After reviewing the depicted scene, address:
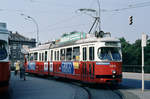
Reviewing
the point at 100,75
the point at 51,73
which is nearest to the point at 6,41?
the point at 100,75

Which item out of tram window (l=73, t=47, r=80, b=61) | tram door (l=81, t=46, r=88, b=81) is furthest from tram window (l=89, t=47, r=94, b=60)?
tram window (l=73, t=47, r=80, b=61)

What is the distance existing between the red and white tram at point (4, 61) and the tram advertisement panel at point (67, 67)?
7.92 meters

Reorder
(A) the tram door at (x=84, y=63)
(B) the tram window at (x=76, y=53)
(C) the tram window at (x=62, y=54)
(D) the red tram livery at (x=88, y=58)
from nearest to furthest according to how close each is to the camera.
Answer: (D) the red tram livery at (x=88, y=58) → (A) the tram door at (x=84, y=63) → (B) the tram window at (x=76, y=53) → (C) the tram window at (x=62, y=54)

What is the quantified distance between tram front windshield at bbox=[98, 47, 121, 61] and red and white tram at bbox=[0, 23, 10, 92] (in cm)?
625

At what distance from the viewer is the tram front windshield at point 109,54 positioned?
16270 mm

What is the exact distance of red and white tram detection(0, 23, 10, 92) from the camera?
11188 mm

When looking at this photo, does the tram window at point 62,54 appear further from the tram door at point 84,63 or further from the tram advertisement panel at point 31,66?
the tram advertisement panel at point 31,66

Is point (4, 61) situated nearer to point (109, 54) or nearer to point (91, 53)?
point (91, 53)

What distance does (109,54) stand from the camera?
16.4 meters

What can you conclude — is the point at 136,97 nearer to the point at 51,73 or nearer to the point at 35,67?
the point at 51,73

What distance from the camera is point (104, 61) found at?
52.9ft

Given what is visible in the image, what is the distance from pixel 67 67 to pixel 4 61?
8.88 meters

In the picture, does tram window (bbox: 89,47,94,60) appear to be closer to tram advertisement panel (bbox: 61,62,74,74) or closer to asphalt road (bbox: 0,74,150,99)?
asphalt road (bbox: 0,74,150,99)

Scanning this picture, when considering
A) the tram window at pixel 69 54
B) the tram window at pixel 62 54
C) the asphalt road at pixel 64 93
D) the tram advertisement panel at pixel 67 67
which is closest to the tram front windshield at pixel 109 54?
the asphalt road at pixel 64 93
